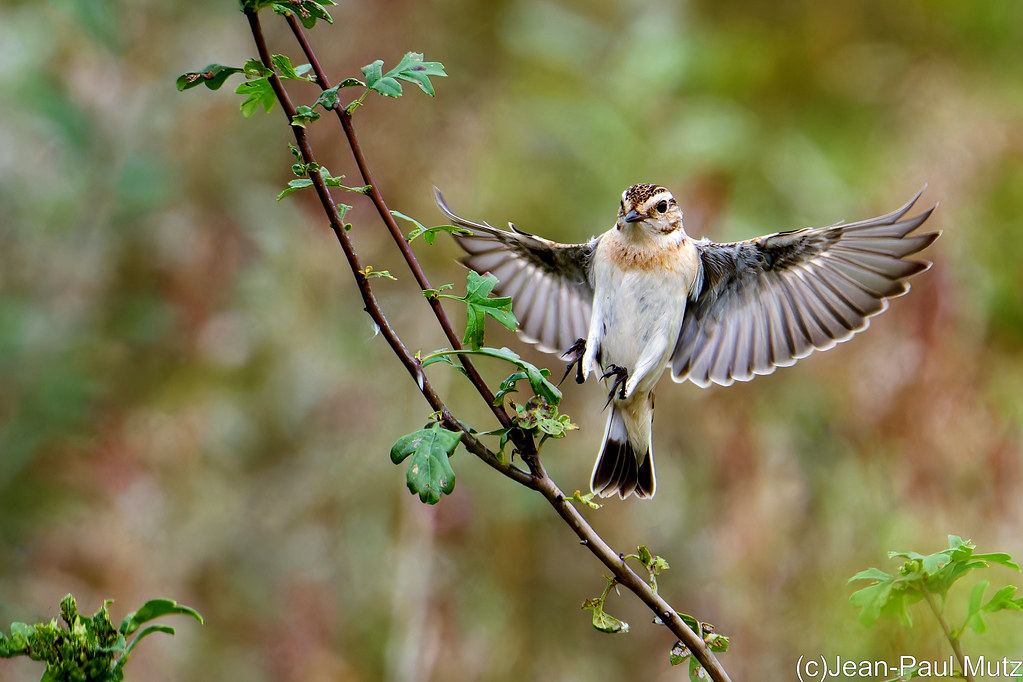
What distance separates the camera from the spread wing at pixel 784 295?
133 inches

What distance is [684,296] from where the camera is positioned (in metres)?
3.55

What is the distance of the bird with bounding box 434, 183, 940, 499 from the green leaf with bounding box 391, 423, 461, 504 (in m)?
1.33

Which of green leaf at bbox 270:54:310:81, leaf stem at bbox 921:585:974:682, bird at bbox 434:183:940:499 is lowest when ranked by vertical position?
leaf stem at bbox 921:585:974:682

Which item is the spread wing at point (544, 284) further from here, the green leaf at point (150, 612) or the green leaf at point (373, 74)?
the green leaf at point (150, 612)

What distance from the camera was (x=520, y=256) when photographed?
3.86 m

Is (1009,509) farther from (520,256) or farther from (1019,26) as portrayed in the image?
(1019,26)

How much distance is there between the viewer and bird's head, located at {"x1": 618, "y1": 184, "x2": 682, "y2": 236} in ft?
11.0

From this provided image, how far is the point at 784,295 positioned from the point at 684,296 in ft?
1.29

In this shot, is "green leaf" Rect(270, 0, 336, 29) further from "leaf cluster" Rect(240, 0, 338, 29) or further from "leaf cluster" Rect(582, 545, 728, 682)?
"leaf cluster" Rect(582, 545, 728, 682)

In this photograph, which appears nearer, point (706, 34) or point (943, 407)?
point (943, 407)

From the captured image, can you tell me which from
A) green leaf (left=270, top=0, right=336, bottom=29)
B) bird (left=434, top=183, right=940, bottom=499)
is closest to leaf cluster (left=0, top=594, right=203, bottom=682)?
green leaf (left=270, top=0, right=336, bottom=29)

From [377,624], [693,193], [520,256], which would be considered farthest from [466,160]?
[377,624]

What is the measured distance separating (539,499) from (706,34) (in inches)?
134

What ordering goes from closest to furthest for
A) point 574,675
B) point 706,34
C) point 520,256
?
point 520,256
point 574,675
point 706,34
